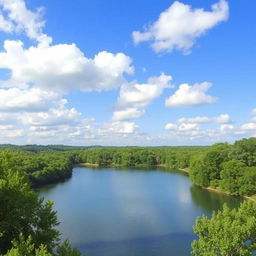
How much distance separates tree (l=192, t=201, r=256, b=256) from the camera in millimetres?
20297

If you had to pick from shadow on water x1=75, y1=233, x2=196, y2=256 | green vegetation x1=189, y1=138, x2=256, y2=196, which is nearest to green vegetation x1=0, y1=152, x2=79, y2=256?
shadow on water x1=75, y1=233, x2=196, y2=256

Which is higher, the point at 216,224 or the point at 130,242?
the point at 216,224

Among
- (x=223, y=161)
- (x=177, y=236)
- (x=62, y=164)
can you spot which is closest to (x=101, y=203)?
(x=177, y=236)

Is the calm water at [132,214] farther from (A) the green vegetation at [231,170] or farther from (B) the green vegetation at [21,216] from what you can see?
(B) the green vegetation at [21,216]

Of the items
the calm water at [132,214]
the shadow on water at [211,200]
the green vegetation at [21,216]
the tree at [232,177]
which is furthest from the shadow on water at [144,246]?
the tree at [232,177]

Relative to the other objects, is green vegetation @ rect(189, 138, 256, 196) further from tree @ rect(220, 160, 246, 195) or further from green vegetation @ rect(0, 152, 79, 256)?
green vegetation @ rect(0, 152, 79, 256)

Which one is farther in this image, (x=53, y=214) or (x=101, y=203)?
(x=101, y=203)

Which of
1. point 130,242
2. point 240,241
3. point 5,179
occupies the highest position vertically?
point 5,179

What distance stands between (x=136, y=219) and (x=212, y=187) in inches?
1084

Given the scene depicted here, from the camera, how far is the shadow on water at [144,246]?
98.7 ft

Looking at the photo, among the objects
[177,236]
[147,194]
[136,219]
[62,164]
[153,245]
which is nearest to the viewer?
[153,245]

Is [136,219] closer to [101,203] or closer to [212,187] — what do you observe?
[101,203]

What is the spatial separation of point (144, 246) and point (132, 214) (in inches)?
525

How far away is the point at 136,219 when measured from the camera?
139ft
